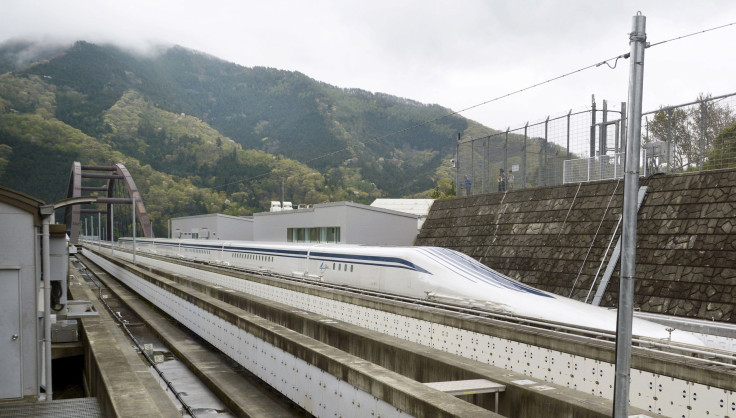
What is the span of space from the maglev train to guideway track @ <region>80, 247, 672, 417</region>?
7.84 ft

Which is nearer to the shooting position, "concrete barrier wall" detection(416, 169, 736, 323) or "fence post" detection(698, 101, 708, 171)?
"concrete barrier wall" detection(416, 169, 736, 323)

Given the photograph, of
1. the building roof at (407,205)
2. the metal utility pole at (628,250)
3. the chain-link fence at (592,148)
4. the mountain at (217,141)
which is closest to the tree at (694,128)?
the chain-link fence at (592,148)

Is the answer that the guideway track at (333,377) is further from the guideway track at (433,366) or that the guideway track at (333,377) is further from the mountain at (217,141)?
the mountain at (217,141)

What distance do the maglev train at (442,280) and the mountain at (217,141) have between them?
62.2m

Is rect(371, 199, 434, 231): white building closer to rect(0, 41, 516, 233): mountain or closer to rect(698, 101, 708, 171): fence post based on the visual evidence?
rect(0, 41, 516, 233): mountain

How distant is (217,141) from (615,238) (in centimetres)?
13737

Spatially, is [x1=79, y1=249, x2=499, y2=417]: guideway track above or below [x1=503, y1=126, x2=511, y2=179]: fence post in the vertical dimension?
below

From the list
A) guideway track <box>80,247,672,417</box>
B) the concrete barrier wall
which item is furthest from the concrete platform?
the concrete barrier wall

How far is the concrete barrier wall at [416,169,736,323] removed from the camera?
16469 millimetres

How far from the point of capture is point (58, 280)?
11.6 metres

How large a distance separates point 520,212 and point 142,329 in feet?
51.9

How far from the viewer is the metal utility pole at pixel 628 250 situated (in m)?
4.09

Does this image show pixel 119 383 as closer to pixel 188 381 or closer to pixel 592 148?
pixel 188 381

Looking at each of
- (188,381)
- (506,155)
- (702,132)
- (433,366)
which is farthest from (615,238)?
(188,381)
